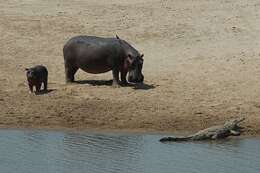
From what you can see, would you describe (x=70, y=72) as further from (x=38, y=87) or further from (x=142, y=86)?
(x=142, y=86)

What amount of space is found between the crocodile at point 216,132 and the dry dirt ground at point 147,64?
1.46 feet

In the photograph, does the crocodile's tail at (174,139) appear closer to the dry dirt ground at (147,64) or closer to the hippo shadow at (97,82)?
the dry dirt ground at (147,64)

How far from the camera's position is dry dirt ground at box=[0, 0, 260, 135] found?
14.8 meters

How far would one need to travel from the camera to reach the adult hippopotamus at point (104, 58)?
1652 cm

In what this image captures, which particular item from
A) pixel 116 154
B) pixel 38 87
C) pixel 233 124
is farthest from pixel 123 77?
pixel 116 154

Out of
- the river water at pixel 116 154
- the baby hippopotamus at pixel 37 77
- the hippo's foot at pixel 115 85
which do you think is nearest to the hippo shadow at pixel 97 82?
the hippo's foot at pixel 115 85

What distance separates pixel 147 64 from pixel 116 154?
6.81 metres

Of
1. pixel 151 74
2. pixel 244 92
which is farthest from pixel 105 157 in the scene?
pixel 151 74

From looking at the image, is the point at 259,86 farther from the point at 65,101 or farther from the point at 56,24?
the point at 56,24

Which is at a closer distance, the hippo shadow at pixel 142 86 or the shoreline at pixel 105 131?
the shoreline at pixel 105 131

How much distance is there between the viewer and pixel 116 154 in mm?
12203

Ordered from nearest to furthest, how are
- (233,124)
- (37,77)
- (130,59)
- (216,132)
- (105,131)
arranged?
(216,132), (233,124), (105,131), (37,77), (130,59)

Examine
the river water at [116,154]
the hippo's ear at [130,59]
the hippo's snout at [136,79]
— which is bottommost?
the river water at [116,154]

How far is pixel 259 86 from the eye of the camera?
16469mm
